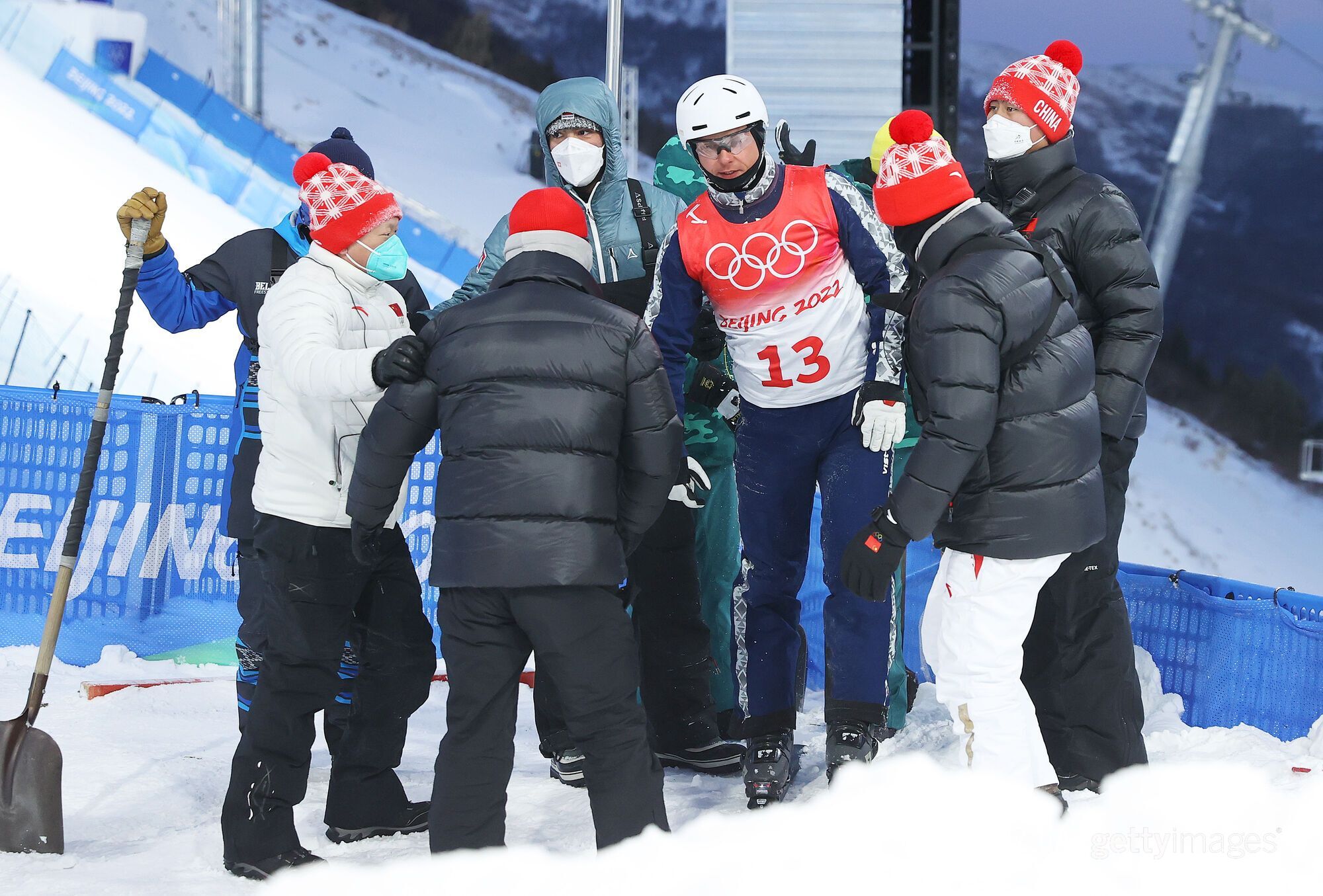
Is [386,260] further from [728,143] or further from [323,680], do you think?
[323,680]

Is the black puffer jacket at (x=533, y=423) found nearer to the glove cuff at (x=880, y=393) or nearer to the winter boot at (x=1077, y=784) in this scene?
the glove cuff at (x=880, y=393)

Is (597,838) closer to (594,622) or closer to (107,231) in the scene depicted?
(594,622)

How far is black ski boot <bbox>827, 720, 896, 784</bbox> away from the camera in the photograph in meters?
3.60

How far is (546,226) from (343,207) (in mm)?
615

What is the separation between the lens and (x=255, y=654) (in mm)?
3699

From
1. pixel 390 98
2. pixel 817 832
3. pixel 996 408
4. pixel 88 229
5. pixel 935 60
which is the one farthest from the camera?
pixel 390 98

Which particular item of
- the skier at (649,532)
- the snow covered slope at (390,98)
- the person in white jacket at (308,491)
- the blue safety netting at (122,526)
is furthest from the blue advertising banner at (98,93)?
the person in white jacket at (308,491)

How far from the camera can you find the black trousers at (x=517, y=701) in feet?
9.29

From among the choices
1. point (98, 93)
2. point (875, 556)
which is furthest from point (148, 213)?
point (98, 93)

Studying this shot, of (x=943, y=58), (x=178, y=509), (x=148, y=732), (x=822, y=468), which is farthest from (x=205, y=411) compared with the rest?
(x=943, y=58)

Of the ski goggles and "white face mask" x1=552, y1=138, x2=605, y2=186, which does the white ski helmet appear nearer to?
the ski goggles

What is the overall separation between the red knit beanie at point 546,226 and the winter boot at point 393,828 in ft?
5.14

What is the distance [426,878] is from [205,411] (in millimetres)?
3420

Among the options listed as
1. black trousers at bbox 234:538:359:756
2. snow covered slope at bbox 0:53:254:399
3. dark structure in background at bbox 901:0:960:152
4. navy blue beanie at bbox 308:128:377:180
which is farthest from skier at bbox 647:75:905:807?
dark structure in background at bbox 901:0:960:152
